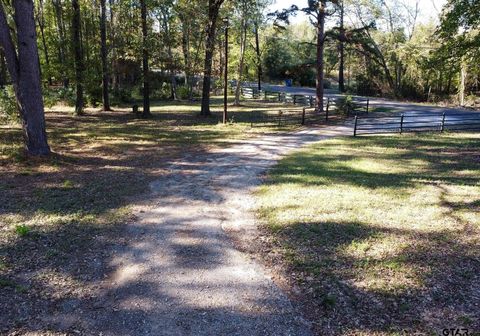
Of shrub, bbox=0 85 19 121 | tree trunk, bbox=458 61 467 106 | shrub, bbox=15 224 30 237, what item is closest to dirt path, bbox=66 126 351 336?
shrub, bbox=15 224 30 237

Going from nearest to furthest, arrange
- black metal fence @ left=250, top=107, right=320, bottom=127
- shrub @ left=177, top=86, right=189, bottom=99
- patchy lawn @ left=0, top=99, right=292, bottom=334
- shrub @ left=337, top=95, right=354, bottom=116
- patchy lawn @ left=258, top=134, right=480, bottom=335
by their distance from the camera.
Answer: patchy lawn @ left=258, top=134, right=480, bottom=335
patchy lawn @ left=0, top=99, right=292, bottom=334
black metal fence @ left=250, top=107, right=320, bottom=127
shrub @ left=337, top=95, right=354, bottom=116
shrub @ left=177, top=86, right=189, bottom=99

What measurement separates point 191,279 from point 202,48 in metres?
32.6

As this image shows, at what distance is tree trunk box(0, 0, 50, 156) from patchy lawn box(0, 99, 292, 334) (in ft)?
3.53

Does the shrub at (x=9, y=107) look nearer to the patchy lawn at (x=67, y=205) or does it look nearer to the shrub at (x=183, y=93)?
the patchy lawn at (x=67, y=205)

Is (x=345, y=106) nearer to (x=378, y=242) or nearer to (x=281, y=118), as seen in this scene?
(x=281, y=118)

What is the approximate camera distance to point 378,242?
6.54 metres

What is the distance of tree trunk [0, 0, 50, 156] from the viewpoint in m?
11.1

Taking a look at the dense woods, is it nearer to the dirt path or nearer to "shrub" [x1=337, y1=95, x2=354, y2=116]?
"shrub" [x1=337, y1=95, x2=354, y2=116]

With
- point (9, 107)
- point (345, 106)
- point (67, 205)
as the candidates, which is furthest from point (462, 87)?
point (67, 205)

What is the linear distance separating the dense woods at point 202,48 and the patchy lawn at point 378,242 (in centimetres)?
779

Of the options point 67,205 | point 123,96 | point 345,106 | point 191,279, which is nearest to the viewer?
point 191,279

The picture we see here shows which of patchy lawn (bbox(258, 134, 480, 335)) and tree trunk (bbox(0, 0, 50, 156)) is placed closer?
patchy lawn (bbox(258, 134, 480, 335))

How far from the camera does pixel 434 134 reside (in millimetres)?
17766

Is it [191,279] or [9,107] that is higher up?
[9,107]
